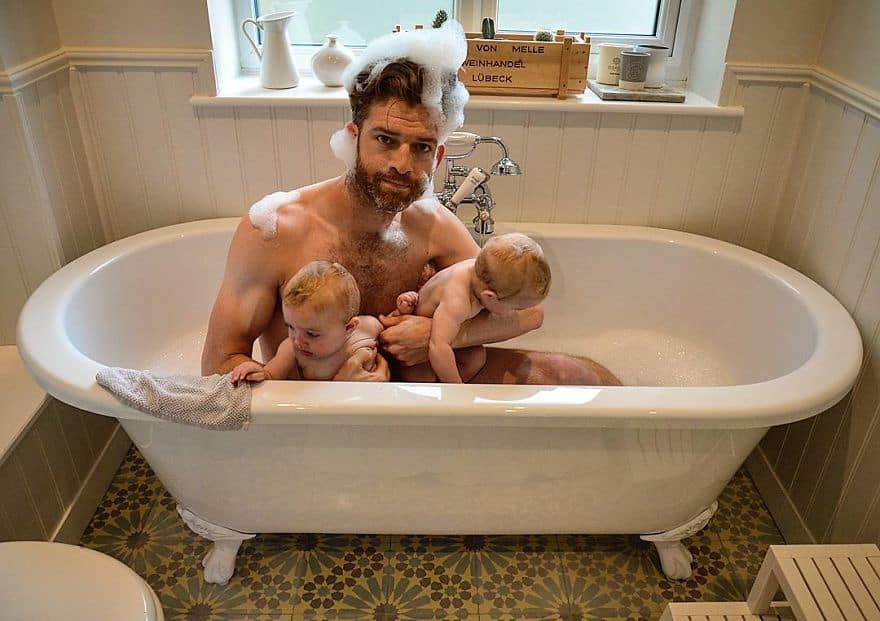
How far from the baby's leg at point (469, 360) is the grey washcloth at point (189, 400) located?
50 centimetres

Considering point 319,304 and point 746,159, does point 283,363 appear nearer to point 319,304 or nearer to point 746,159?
point 319,304

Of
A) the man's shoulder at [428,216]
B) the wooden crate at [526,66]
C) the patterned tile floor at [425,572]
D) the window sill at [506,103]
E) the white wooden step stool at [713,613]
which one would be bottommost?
the patterned tile floor at [425,572]

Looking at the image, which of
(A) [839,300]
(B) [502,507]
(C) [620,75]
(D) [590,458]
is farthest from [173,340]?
(A) [839,300]

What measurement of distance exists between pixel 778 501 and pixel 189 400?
4.76 ft

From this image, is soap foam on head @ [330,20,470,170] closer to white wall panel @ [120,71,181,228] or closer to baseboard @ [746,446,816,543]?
white wall panel @ [120,71,181,228]

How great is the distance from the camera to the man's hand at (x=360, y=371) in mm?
1298

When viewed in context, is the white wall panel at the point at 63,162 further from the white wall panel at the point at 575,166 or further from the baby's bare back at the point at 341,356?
the white wall panel at the point at 575,166

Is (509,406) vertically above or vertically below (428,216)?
below

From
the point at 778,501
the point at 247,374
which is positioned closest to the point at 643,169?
the point at 778,501

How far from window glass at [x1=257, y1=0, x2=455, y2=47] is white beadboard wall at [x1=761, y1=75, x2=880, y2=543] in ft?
3.53

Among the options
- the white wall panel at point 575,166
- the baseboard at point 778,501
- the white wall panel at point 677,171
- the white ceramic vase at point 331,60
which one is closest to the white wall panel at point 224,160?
the white ceramic vase at point 331,60

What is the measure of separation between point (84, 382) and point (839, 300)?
158cm

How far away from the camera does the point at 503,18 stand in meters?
2.04

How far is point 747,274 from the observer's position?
174 centimetres
